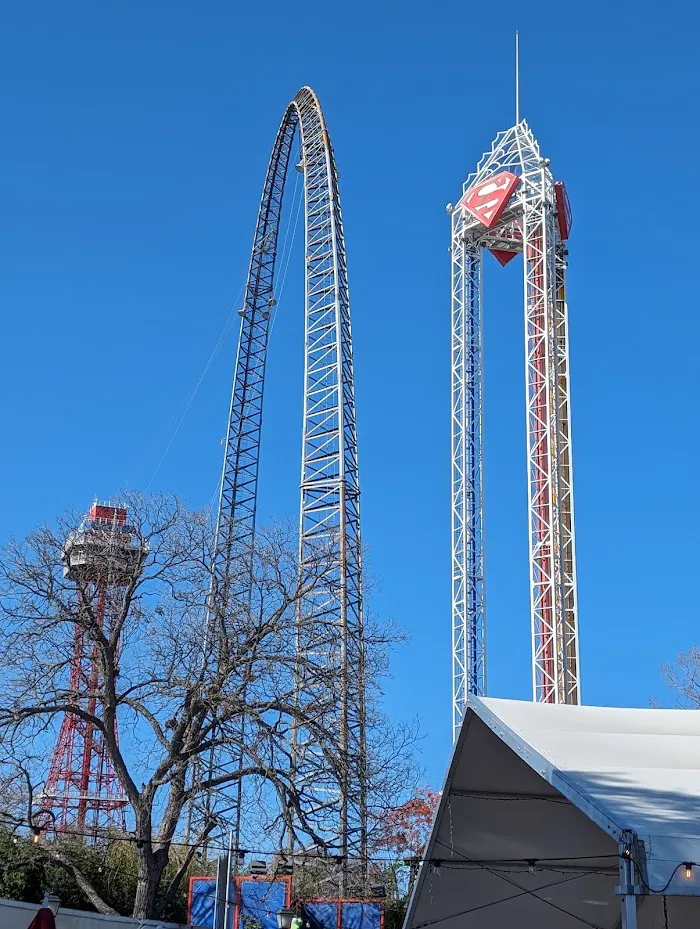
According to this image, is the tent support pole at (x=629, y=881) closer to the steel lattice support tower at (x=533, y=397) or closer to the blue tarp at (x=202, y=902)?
the blue tarp at (x=202, y=902)

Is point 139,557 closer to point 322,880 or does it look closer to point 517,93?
point 322,880

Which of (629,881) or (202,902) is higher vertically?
(629,881)

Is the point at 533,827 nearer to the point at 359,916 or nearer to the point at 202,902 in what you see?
the point at 359,916

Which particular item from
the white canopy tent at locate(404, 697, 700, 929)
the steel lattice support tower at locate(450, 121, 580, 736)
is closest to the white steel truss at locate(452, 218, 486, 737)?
the steel lattice support tower at locate(450, 121, 580, 736)

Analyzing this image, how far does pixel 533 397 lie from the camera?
42.9 meters

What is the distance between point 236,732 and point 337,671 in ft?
5.30

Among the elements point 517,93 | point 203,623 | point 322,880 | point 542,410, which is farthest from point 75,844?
point 517,93

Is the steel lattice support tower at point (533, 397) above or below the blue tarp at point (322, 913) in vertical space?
above

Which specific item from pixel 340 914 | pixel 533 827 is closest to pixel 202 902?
pixel 340 914

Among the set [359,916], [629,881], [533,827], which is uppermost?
[533,827]

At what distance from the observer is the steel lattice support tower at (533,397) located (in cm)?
3947

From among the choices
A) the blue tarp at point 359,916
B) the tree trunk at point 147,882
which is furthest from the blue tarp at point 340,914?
the tree trunk at point 147,882

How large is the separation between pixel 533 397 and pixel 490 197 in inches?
300

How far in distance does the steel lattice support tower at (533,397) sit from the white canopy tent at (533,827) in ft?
74.5
